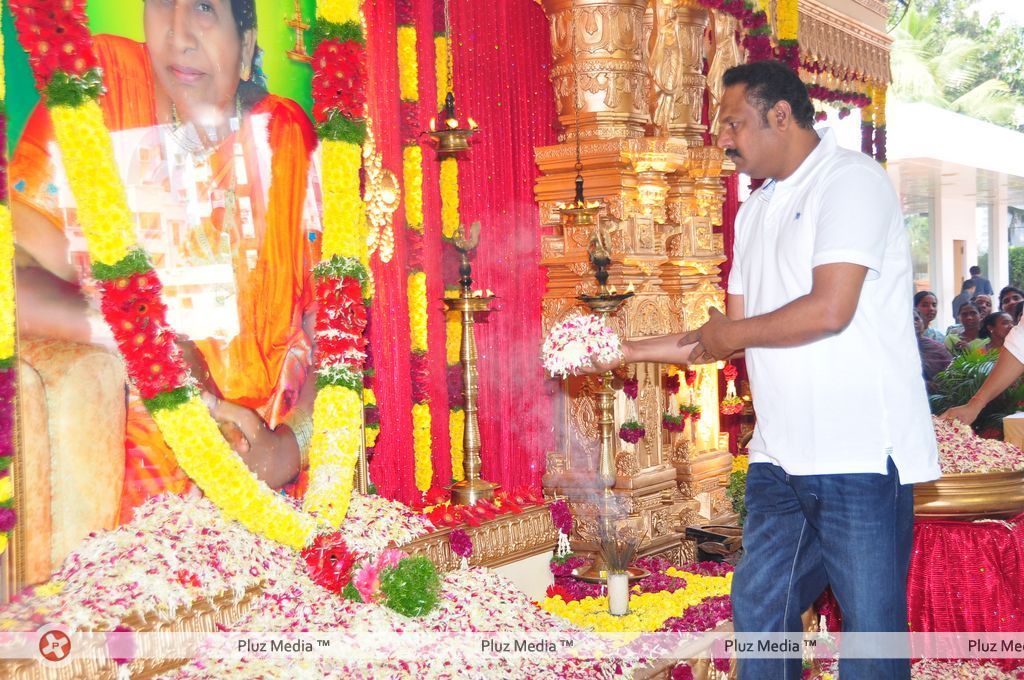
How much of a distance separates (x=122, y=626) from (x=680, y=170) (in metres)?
5.44

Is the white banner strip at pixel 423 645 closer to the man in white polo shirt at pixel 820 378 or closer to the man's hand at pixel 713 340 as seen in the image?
the man in white polo shirt at pixel 820 378

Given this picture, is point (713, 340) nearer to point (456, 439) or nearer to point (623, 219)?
point (456, 439)

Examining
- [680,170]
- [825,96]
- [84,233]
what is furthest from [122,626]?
[825,96]

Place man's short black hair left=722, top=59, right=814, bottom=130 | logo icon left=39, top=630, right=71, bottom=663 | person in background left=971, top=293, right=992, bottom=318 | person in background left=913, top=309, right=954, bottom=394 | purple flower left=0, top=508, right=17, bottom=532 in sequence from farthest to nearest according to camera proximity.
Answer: person in background left=971, top=293, right=992, bottom=318, person in background left=913, top=309, right=954, bottom=394, purple flower left=0, top=508, right=17, bottom=532, logo icon left=39, top=630, right=71, bottom=663, man's short black hair left=722, top=59, right=814, bottom=130

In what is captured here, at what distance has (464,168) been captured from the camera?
6.87 metres

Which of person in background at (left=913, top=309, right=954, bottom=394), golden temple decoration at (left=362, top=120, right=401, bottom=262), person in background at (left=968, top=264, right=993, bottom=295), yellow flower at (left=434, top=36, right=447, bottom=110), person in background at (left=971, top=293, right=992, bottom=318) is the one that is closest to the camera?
golden temple decoration at (left=362, top=120, right=401, bottom=262)

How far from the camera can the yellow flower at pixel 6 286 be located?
411 cm

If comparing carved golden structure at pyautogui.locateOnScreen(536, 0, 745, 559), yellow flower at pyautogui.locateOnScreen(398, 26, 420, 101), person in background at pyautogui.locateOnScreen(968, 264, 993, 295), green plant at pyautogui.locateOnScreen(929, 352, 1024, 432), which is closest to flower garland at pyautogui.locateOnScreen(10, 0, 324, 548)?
yellow flower at pyautogui.locateOnScreen(398, 26, 420, 101)

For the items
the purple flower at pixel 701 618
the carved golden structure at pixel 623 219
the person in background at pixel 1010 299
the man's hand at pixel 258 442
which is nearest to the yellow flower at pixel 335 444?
the man's hand at pixel 258 442

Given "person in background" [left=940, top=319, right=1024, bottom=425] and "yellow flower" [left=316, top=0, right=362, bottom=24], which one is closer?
"person in background" [left=940, top=319, right=1024, bottom=425]

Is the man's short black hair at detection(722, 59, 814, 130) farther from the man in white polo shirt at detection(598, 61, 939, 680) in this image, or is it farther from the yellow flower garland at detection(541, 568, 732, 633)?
the yellow flower garland at detection(541, 568, 732, 633)

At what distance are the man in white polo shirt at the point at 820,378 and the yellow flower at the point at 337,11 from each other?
301 cm

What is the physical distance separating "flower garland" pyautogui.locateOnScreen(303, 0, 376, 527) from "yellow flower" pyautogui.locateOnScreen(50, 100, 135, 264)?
1.19m

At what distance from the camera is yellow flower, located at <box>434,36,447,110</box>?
21.7 feet
